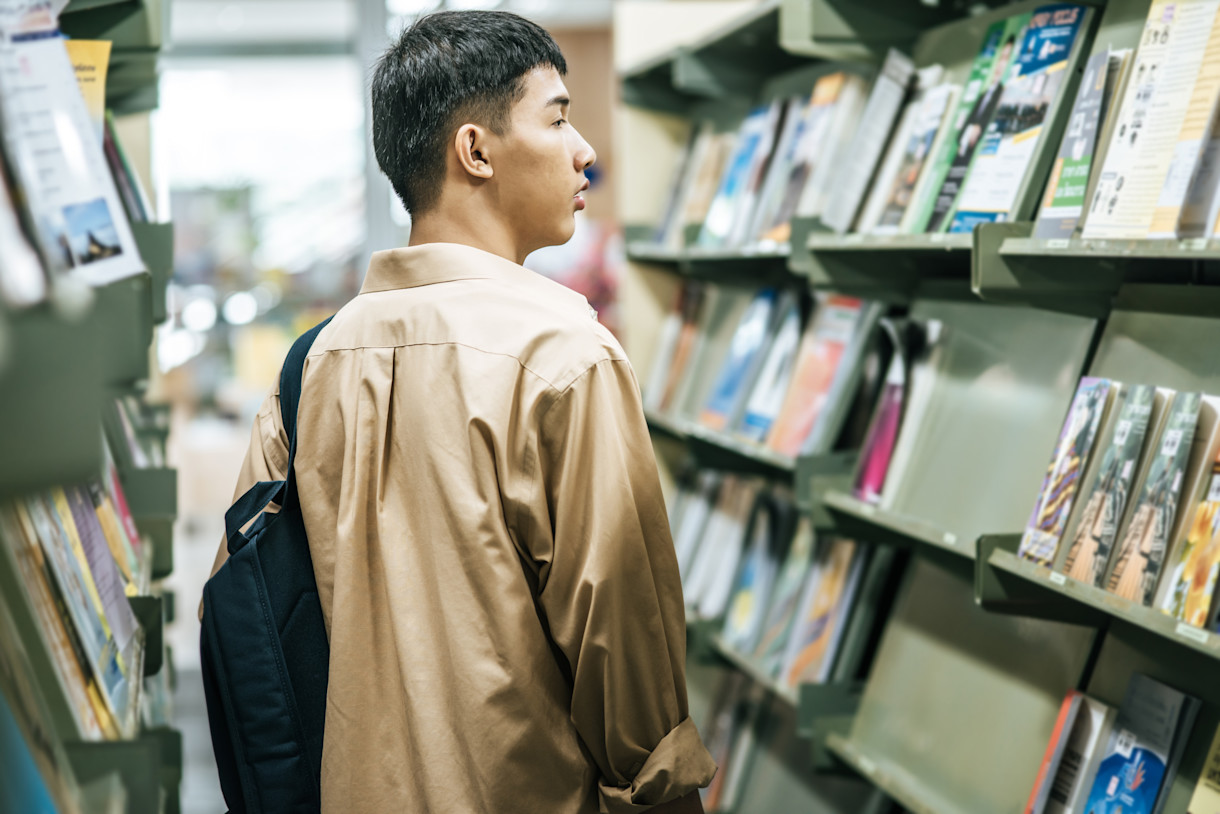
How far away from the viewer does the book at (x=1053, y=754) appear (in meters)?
1.81

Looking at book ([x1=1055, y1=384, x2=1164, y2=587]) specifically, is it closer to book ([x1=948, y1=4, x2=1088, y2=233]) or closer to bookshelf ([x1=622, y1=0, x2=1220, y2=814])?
bookshelf ([x1=622, y1=0, x2=1220, y2=814])

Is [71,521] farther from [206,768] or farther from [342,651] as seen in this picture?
[206,768]

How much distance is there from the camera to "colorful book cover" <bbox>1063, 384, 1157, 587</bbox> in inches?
63.7

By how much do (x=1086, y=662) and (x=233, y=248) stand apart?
13.8ft

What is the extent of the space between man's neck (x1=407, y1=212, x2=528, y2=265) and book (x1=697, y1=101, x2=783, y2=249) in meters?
1.83

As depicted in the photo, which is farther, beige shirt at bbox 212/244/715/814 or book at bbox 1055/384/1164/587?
book at bbox 1055/384/1164/587

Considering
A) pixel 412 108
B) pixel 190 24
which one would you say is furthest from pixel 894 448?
pixel 190 24

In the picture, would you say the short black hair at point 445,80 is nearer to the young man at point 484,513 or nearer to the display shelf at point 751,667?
the young man at point 484,513

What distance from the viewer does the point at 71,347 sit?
65 cm

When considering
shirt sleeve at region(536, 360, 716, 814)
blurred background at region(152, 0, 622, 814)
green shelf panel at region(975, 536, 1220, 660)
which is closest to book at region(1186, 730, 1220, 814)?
green shelf panel at region(975, 536, 1220, 660)

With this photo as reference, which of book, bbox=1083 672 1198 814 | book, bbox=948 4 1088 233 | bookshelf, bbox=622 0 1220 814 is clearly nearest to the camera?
book, bbox=1083 672 1198 814

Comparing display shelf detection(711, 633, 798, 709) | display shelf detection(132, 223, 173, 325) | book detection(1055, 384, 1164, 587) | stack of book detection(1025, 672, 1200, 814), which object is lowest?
display shelf detection(711, 633, 798, 709)

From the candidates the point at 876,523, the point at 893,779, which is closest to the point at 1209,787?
the point at 893,779

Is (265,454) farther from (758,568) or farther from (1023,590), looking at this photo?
(758,568)
